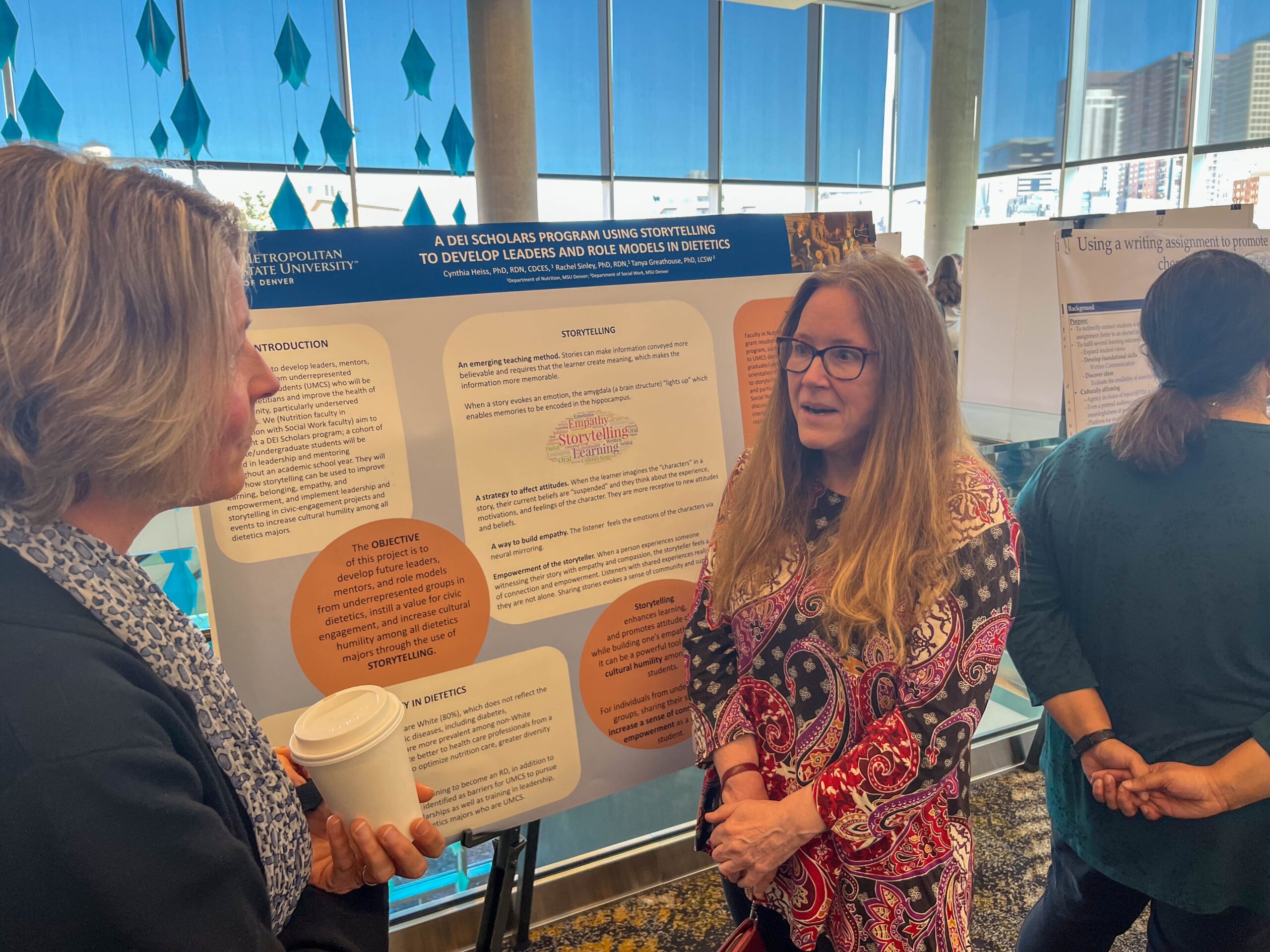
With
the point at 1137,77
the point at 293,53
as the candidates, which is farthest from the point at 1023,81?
the point at 293,53

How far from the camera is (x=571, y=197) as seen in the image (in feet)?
28.5

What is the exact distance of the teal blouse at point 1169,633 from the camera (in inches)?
48.9

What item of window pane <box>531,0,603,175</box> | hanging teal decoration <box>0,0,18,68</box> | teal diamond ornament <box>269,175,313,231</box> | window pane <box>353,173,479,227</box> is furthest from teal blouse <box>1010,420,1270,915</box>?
window pane <box>531,0,603,175</box>

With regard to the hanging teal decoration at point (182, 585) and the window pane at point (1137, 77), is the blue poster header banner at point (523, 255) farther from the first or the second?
the window pane at point (1137, 77)

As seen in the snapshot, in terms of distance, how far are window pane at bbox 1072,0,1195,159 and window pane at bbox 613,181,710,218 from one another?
4.27 meters

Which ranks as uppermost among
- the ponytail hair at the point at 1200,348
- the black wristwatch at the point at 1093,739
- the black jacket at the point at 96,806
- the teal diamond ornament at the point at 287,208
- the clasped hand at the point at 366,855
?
the teal diamond ornament at the point at 287,208

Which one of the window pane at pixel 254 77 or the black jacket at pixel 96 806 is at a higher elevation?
the window pane at pixel 254 77

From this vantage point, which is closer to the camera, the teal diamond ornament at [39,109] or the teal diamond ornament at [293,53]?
the teal diamond ornament at [39,109]

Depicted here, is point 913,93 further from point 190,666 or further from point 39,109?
point 190,666

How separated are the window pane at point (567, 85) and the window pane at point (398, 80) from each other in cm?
99

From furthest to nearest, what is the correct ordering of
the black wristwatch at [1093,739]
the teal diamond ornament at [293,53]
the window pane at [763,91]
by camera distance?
the window pane at [763,91] < the teal diamond ornament at [293,53] < the black wristwatch at [1093,739]

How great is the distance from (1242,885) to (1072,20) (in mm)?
9841

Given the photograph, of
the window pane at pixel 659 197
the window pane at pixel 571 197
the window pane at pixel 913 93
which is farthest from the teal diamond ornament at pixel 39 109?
the window pane at pixel 913 93

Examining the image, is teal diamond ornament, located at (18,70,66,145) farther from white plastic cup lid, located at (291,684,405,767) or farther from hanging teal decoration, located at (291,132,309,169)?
white plastic cup lid, located at (291,684,405,767)
